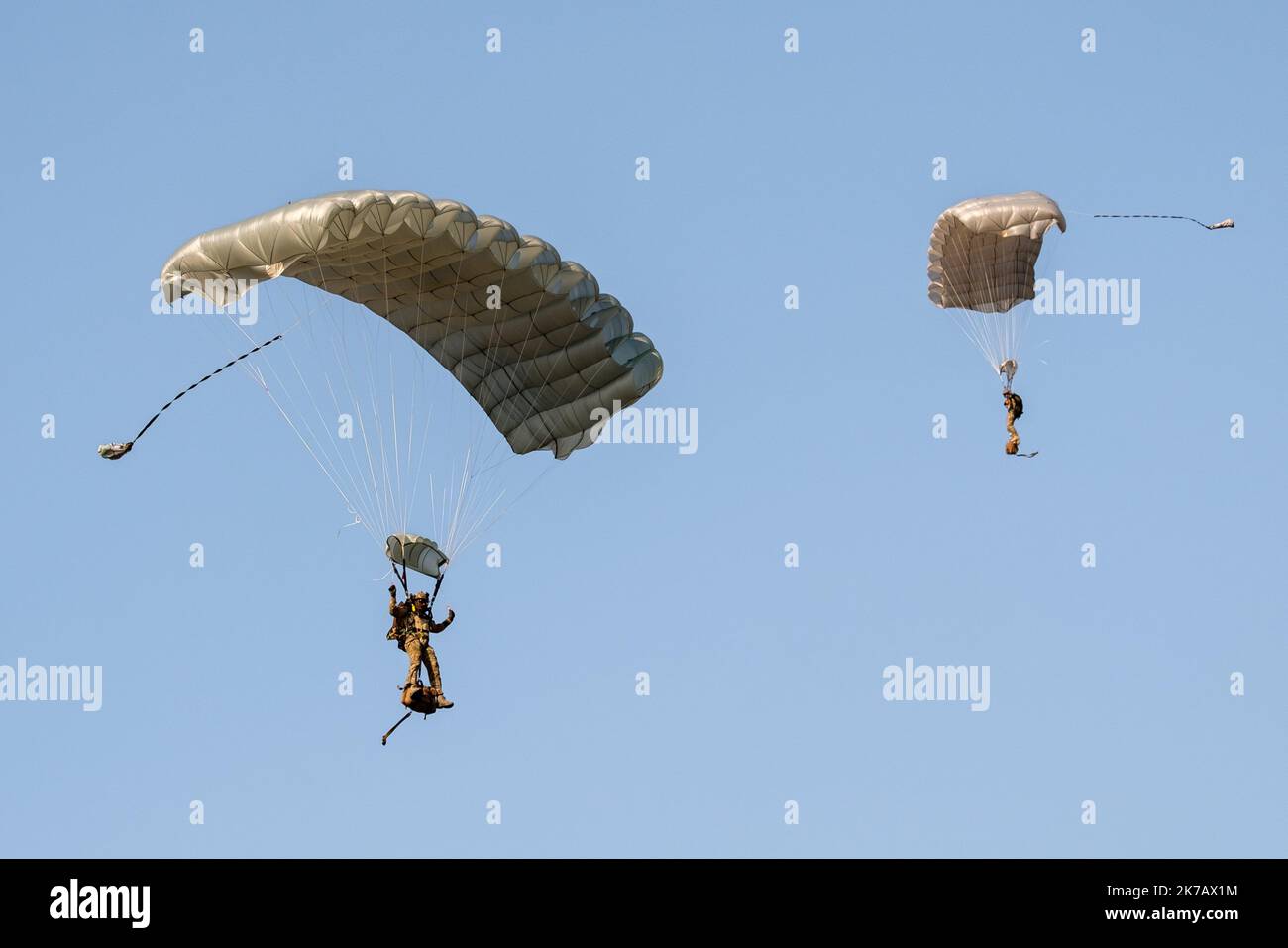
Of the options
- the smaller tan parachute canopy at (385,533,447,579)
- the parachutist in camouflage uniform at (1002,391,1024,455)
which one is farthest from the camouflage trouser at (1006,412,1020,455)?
the smaller tan parachute canopy at (385,533,447,579)

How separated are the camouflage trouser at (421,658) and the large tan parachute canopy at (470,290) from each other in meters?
4.53

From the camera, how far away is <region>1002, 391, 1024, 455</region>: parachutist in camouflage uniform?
42719 mm

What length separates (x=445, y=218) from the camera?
3459 cm

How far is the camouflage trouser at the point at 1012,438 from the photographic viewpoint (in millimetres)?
42688

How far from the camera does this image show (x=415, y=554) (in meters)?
35.2

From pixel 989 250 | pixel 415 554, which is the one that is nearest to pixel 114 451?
pixel 415 554

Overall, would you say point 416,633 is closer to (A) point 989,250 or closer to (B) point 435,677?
(B) point 435,677

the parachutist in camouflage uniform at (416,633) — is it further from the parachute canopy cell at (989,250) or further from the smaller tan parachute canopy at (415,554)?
the parachute canopy cell at (989,250)

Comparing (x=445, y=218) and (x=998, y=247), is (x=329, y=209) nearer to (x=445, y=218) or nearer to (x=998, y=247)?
(x=445, y=218)

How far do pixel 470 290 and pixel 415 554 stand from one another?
3.58 metres

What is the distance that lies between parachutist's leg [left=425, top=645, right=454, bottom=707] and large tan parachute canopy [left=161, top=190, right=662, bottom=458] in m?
4.74

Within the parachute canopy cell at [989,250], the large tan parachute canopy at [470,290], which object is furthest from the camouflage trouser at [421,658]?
the parachute canopy cell at [989,250]
